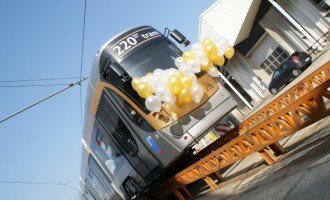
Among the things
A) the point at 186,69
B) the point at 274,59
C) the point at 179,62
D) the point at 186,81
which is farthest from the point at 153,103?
the point at 274,59

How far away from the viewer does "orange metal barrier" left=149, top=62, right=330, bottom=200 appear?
6.13 metres

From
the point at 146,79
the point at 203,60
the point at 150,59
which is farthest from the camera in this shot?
the point at 150,59

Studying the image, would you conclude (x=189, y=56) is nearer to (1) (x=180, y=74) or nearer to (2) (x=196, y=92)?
(1) (x=180, y=74)

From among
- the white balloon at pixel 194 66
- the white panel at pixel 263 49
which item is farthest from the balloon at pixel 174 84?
the white panel at pixel 263 49

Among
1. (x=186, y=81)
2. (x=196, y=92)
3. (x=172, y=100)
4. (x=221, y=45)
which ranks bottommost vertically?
(x=196, y=92)

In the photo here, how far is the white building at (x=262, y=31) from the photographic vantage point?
2070 centimetres

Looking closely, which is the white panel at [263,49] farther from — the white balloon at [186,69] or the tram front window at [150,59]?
the white balloon at [186,69]

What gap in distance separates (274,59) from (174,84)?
18.8 meters

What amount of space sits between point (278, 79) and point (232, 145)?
1456cm

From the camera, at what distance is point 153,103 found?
7801 millimetres

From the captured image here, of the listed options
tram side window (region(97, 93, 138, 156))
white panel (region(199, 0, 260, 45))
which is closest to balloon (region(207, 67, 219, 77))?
tram side window (region(97, 93, 138, 156))

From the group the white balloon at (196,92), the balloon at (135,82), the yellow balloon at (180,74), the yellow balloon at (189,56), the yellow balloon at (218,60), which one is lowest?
the white balloon at (196,92)

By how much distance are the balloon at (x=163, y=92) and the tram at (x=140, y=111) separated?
82cm

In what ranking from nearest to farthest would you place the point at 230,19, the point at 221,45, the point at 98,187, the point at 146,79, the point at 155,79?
the point at 155,79 < the point at 146,79 < the point at 221,45 < the point at 98,187 < the point at 230,19
